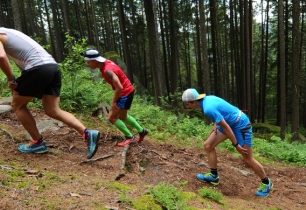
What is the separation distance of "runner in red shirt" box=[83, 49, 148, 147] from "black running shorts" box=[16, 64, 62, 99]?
1238 mm

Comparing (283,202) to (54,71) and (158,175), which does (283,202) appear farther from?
(54,71)

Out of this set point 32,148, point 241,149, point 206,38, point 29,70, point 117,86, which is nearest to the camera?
point 29,70

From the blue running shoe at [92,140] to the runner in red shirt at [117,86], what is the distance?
126cm

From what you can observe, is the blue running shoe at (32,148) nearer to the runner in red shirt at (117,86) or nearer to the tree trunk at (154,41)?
the runner in red shirt at (117,86)

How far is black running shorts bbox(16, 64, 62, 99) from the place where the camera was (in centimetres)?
561

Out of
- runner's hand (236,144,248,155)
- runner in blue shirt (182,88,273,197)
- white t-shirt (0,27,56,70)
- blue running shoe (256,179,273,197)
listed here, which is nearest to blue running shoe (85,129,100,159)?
white t-shirt (0,27,56,70)

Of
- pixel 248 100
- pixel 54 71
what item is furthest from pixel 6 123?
pixel 248 100

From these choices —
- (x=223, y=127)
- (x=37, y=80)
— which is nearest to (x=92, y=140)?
(x=37, y=80)

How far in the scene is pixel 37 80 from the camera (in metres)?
5.64

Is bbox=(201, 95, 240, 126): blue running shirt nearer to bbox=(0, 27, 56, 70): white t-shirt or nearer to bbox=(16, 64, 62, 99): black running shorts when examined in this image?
bbox=(16, 64, 62, 99): black running shorts

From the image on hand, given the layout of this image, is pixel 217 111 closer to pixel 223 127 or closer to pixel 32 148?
pixel 223 127

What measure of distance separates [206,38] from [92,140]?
12.2 metres

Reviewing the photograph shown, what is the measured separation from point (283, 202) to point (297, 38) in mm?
12000

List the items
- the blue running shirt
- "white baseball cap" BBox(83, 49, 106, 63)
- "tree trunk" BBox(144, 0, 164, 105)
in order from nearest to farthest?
the blue running shirt < "white baseball cap" BBox(83, 49, 106, 63) < "tree trunk" BBox(144, 0, 164, 105)
